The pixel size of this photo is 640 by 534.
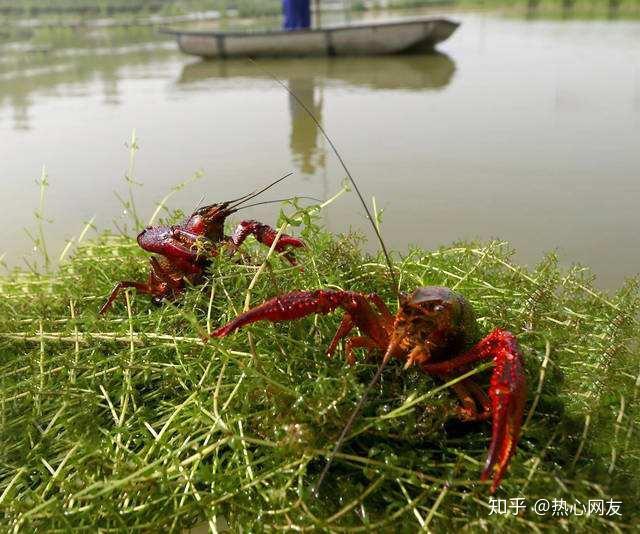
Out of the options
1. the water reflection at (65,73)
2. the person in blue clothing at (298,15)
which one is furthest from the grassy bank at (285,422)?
the person in blue clothing at (298,15)

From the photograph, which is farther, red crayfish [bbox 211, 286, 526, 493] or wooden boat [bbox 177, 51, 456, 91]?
wooden boat [bbox 177, 51, 456, 91]

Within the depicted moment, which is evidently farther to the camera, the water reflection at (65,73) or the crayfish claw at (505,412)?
the water reflection at (65,73)

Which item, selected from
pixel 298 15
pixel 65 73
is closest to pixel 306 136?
pixel 65 73

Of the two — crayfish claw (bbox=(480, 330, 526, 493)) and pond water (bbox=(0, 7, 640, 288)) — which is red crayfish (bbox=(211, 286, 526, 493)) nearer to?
crayfish claw (bbox=(480, 330, 526, 493))

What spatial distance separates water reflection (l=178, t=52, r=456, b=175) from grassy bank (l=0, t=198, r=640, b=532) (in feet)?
19.4

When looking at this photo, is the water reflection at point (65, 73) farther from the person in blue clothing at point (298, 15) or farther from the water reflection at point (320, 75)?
the person in blue clothing at point (298, 15)

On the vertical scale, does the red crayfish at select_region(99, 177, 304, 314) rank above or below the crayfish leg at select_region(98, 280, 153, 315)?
above

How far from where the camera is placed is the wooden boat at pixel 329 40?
17.2 m

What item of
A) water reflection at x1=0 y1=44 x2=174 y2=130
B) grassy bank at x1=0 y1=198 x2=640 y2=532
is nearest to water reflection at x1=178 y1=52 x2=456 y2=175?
water reflection at x1=0 y1=44 x2=174 y2=130

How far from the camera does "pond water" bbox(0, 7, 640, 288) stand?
18.4 ft

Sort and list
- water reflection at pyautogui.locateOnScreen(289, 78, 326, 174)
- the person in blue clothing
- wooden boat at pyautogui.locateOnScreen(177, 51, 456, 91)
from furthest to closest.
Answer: the person in blue clothing
wooden boat at pyautogui.locateOnScreen(177, 51, 456, 91)
water reflection at pyautogui.locateOnScreen(289, 78, 326, 174)

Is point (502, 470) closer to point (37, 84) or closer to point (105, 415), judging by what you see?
point (105, 415)

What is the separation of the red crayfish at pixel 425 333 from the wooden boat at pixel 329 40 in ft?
53.0

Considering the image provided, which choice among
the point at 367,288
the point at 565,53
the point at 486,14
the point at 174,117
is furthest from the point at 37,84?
the point at 486,14
